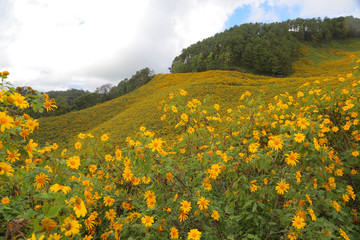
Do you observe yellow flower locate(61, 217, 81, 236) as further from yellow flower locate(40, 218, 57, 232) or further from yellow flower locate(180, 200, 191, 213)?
yellow flower locate(180, 200, 191, 213)

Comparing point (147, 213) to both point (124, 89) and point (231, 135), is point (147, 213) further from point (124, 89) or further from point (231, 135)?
point (124, 89)

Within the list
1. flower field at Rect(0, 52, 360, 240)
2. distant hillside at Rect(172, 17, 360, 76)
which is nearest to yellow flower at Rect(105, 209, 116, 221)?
→ flower field at Rect(0, 52, 360, 240)

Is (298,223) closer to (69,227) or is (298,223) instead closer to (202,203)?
(202,203)

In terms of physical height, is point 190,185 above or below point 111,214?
above

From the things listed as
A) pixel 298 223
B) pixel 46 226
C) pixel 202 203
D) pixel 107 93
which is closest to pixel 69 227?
pixel 46 226

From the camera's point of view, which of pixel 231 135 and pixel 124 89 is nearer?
pixel 231 135

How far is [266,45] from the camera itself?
39000 mm

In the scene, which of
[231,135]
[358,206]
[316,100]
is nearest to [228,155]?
[231,135]

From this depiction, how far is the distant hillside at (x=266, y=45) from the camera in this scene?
37.0 m

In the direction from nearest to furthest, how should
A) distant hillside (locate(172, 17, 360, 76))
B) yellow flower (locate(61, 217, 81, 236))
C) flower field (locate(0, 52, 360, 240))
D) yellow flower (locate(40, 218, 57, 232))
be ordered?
yellow flower (locate(40, 218, 57, 232)), yellow flower (locate(61, 217, 81, 236)), flower field (locate(0, 52, 360, 240)), distant hillside (locate(172, 17, 360, 76))

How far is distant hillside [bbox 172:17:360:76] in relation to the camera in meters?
37.0

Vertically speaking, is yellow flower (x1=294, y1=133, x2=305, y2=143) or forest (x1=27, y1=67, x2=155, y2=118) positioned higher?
forest (x1=27, y1=67, x2=155, y2=118)

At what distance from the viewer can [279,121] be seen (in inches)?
151

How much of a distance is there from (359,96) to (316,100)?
26.3 inches
